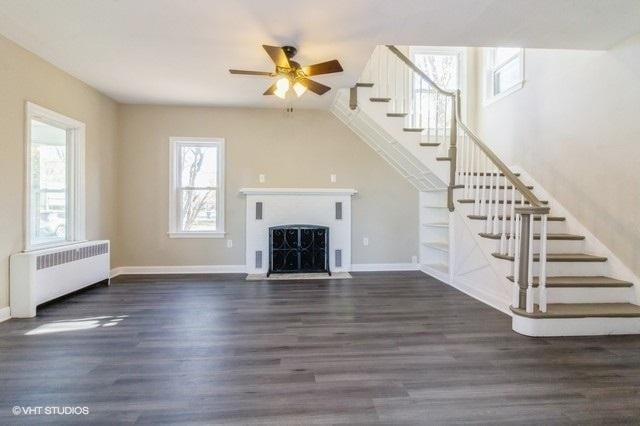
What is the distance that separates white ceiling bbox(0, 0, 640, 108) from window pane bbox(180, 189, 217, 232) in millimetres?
2035

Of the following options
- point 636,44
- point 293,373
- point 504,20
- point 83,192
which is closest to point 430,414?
point 293,373

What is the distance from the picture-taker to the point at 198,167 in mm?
5367

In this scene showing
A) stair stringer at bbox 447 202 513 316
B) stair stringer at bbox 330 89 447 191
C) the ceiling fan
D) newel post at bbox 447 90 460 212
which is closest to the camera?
the ceiling fan

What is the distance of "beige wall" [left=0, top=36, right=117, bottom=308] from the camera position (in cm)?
310

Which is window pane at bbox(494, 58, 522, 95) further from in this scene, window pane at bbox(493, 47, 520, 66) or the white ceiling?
the white ceiling

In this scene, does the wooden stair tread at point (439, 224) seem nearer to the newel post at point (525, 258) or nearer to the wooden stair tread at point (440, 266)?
the wooden stair tread at point (440, 266)

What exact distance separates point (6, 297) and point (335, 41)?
159 inches

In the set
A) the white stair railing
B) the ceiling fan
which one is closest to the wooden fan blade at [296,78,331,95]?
the ceiling fan

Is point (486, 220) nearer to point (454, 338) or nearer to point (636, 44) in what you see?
point (454, 338)

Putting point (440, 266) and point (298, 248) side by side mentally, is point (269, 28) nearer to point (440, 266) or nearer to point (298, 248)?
point (298, 248)

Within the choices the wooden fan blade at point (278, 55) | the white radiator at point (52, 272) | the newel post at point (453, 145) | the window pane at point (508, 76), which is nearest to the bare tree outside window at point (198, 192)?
the white radiator at point (52, 272)

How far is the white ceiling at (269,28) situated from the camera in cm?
254

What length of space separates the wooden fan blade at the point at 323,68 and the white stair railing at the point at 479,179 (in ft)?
5.30

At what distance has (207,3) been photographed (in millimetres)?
2492
